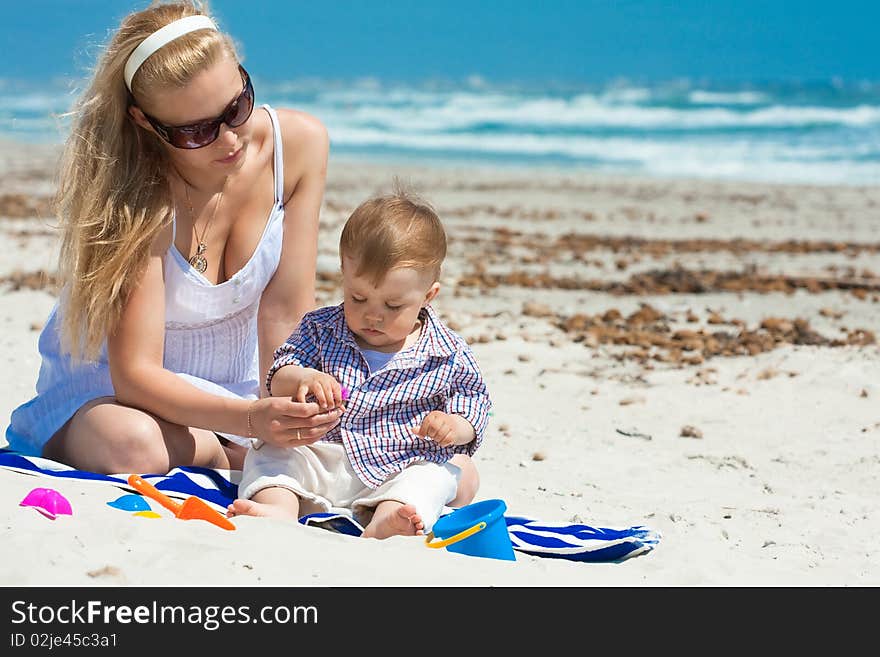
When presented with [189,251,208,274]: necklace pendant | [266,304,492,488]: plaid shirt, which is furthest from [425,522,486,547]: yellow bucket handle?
[189,251,208,274]: necklace pendant

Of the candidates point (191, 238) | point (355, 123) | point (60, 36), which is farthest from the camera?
point (60, 36)

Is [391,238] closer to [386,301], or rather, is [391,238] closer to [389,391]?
[386,301]

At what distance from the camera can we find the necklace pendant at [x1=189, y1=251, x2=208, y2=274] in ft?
12.7

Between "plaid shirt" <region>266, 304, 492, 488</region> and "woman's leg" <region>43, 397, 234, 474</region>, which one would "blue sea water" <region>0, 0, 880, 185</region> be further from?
"plaid shirt" <region>266, 304, 492, 488</region>

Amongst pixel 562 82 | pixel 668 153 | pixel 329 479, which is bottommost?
pixel 329 479

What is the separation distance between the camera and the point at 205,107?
349 cm

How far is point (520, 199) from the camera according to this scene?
14922mm

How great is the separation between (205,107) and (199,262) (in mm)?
618

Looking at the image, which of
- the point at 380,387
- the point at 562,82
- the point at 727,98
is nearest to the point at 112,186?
the point at 380,387

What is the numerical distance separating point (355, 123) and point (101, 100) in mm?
28856

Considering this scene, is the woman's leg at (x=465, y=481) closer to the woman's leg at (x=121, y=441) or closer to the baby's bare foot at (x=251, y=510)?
the baby's bare foot at (x=251, y=510)
